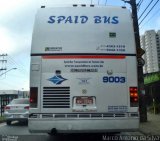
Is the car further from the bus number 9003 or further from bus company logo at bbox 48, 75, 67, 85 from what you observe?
the bus number 9003

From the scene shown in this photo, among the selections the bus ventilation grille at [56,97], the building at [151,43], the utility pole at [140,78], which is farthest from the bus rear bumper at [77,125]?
the building at [151,43]

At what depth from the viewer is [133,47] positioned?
11.5 metres

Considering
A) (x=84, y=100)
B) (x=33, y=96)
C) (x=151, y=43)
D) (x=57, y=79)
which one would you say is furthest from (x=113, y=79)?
(x=151, y=43)

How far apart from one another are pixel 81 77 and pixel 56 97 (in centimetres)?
86

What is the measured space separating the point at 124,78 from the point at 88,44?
52.9 inches

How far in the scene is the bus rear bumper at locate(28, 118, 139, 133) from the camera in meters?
10.9

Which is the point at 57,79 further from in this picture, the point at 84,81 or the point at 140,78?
the point at 140,78

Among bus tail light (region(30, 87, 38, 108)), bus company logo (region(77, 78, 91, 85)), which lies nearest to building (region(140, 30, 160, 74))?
bus company logo (region(77, 78, 91, 85))

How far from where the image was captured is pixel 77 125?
10938mm

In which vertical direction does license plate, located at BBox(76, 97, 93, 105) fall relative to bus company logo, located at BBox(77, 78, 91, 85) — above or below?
below

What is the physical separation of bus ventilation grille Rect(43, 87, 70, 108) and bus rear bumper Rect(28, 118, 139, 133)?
0.43m

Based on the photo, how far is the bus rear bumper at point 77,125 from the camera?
10945mm

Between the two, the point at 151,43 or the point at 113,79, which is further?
the point at 151,43

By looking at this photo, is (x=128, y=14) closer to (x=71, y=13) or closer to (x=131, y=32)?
(x=131, y=32)
